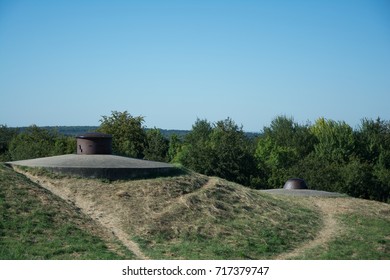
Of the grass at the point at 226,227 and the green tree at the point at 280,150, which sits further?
the green tree at the point at 280,150

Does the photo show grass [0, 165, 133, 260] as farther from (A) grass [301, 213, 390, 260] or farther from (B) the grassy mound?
(A) grass [301, 213, 390, 260]

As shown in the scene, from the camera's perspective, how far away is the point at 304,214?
19188 mm

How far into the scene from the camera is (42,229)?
→ 45.7ft

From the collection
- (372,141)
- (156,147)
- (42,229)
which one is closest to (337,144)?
(372,141)

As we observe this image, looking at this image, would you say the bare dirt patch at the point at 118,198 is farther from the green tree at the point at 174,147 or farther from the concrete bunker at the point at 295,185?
the green tree at the point at 174,147

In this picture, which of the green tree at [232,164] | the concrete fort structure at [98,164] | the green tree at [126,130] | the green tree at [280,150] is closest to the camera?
the concrete fort structure at [98,164]

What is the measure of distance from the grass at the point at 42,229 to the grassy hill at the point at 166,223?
2cm

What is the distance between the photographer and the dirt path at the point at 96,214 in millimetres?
13875

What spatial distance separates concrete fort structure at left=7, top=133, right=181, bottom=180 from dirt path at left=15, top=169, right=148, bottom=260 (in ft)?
2.89

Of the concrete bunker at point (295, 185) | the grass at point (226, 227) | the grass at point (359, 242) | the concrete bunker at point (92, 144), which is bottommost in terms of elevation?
the grass at point (359, 242)

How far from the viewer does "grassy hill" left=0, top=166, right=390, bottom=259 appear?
44.2 ft

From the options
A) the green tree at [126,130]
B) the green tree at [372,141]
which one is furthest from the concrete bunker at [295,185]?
the green tree at [372,141]

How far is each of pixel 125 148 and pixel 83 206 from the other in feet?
97.6
